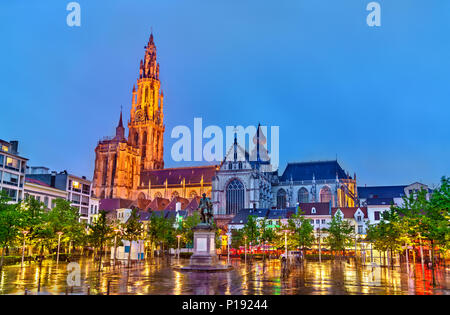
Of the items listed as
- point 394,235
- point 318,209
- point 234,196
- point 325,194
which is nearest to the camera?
point 394,235

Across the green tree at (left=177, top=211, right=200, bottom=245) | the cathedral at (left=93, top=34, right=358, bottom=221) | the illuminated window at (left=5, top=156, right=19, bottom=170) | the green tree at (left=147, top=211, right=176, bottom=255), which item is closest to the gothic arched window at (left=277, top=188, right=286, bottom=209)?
the cathedral at (left=93, top=34, right=358, bottom=221)

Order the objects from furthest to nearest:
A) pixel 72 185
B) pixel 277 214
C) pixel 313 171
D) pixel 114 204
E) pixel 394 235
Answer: pixel 313 171 < pixel 114 204 < pixel 277 214 < pixel 72 185 < pixel 394 235

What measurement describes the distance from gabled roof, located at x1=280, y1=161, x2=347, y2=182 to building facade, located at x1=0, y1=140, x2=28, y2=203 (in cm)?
7893

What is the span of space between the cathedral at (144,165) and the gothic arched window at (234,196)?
23834 millimetres

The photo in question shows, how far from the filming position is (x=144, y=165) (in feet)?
492

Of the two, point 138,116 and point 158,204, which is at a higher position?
point 138,116

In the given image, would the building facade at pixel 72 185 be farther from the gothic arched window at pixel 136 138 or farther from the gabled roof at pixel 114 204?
the gothic arched window at pixel 136 138

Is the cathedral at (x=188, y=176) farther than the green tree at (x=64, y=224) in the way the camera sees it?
Yes

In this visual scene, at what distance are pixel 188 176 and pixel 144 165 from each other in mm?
24971

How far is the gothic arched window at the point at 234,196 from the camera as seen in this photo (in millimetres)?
102438

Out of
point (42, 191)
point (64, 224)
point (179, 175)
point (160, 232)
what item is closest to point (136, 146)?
point (179, 175)

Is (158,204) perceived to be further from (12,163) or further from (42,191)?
(12,163)

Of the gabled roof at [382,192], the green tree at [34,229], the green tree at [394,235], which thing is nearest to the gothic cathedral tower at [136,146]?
the gabled roof at [382,192]
